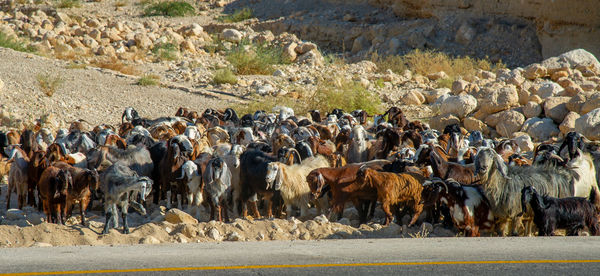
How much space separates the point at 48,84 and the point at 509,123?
13.8m

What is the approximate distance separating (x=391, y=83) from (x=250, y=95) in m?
5.45

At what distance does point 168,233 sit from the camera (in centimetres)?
875

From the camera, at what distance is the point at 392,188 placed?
964 centimetres

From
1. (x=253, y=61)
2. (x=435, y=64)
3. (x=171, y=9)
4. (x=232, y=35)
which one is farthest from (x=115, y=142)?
(x=171, y=9)

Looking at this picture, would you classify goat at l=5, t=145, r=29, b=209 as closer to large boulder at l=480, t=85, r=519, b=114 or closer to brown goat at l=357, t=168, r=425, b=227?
brown goat at l=357, t=168, r=425, b=227

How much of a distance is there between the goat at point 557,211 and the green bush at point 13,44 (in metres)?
24.1

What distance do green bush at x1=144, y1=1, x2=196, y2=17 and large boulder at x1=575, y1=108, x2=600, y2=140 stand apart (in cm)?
2773

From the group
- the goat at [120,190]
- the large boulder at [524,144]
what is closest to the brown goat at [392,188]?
the goat at [120,190]

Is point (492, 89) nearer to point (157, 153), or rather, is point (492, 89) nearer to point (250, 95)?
point (250, 95)

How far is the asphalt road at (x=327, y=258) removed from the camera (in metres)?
6.52

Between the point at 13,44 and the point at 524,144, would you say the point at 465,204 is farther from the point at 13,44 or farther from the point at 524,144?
the point at 13,44

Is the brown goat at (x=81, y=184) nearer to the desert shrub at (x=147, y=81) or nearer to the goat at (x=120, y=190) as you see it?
the goat at (x=120, y=190)

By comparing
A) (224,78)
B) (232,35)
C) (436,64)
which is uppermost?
(232,35)

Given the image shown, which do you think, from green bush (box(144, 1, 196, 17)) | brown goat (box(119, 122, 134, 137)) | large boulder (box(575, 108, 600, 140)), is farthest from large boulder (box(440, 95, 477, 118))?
green bush (box(144, 1, 196, 17))
